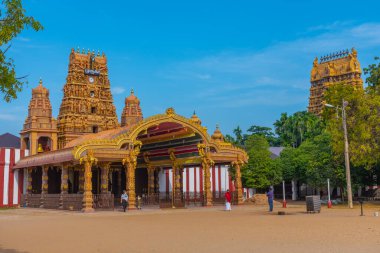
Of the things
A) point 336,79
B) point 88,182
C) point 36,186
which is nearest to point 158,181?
point 36,186

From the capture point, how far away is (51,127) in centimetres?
4722

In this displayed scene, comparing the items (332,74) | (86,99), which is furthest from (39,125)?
(332,74)

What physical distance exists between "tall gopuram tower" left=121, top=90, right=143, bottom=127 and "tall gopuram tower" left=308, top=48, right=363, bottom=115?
48.8 meters

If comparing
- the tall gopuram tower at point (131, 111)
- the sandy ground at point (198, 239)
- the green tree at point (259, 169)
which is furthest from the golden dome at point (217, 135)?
the sandy ground at point (198, 239)

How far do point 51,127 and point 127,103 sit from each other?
512 inches

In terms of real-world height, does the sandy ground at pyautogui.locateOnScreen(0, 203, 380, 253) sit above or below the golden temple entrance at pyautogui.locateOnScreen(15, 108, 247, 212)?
below

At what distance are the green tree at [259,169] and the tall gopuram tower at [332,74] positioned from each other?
4794cm

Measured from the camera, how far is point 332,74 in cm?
9769

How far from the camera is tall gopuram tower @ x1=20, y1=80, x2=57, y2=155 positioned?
45.4m

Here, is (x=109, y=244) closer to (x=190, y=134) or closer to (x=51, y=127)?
(x=190, y=134)

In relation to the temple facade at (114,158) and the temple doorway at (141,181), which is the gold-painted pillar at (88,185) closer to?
the temple facade at (114,158)

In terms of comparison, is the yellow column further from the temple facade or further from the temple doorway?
the temple doorway

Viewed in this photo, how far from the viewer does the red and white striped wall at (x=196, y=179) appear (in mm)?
43812

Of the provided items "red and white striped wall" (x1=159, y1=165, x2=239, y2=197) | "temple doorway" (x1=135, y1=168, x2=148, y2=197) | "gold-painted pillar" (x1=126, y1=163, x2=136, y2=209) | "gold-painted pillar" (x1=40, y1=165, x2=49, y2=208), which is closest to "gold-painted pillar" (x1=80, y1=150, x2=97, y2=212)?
"gold-painted pillar" (x1=126, y1=163, x2=136, y2=209)
